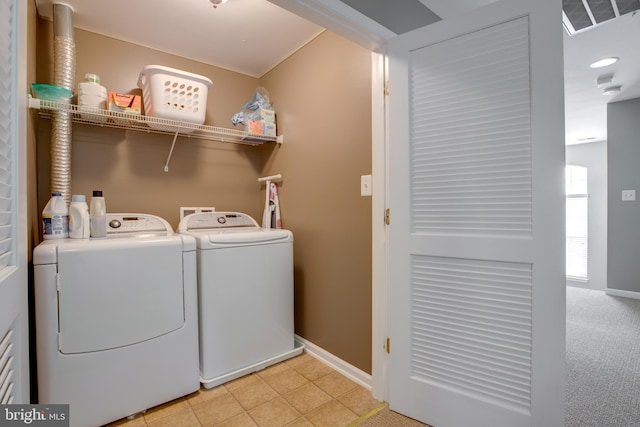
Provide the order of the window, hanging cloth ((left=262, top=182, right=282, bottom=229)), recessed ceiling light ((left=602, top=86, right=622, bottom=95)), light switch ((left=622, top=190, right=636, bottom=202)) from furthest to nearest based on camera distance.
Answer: the window < light switch ((left=622, top=190, right=636, bottom=202)) < recessed ceiling light ((left=602, top=86, right=622, bottom=95)) < hanging cloth ((left=262, top=182, right=282, bottom=229))

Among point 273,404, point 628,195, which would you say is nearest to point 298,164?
point 273,404

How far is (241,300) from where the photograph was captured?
6.09 feet

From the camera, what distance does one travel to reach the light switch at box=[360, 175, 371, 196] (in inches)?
67.7

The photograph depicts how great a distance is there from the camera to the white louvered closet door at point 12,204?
0.68 m

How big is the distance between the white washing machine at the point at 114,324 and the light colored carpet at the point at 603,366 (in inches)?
81.0

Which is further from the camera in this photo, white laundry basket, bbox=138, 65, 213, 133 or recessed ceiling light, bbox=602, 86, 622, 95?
recessed ceiling light, bbox=602, 86, 622, 95

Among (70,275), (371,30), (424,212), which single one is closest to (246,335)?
(70,275)

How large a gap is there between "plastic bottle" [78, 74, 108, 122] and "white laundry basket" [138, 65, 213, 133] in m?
0.24

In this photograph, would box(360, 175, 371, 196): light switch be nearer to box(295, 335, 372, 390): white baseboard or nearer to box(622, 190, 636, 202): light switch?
box(295, 335, 372, 390): white baseboard

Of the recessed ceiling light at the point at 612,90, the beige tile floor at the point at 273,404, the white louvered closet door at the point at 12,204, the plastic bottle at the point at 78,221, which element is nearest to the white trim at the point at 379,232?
the beige tile floor at the point at 273,404

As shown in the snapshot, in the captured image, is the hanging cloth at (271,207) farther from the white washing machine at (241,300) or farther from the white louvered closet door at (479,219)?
the white louvered closet door at (479,219)

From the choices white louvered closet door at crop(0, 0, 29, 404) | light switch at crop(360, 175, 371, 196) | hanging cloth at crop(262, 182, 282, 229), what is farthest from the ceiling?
hanging cloth at crop(262, 182, 282, 229)

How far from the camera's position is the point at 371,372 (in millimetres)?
1737

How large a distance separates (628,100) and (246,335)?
193 inches
